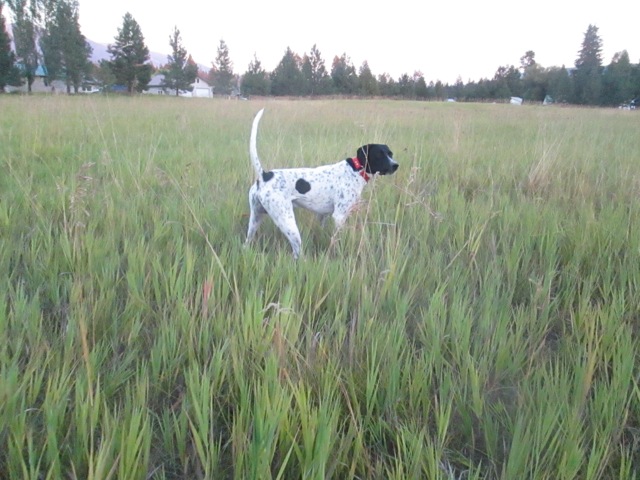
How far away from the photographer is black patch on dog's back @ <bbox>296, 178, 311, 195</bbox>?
283 centimetres

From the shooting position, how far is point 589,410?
3.56 feet

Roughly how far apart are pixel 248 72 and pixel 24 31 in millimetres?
33468

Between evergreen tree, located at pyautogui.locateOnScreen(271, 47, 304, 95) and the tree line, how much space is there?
0.15 metres

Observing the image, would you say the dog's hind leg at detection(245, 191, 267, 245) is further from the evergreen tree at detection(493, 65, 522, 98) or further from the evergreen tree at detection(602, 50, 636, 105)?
the evergreen tree at detection(493, 65, 522, 98)

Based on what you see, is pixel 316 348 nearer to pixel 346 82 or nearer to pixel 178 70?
pixel 178 70

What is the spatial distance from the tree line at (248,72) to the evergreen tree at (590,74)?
113 mm

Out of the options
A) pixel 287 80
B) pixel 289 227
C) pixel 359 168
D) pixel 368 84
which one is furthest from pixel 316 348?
pixel 287 80

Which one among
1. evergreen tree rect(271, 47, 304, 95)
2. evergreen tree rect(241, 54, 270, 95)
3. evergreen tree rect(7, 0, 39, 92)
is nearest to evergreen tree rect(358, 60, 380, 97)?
evergreen tree rect(271, 47, 304, 95)

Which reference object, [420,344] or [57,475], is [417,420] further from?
[57,475]

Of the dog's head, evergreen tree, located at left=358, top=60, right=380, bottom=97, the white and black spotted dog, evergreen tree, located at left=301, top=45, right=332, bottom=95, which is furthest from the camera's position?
evergreen tree, located at left=301, top=45, right=332, bottom=95

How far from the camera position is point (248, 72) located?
220ft

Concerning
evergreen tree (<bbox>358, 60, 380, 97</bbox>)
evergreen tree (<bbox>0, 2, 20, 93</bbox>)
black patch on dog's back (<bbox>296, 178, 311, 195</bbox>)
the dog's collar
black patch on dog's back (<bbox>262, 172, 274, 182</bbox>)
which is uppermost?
evergreen tree (<bbox>358, 60, 380, 97</bbox>)

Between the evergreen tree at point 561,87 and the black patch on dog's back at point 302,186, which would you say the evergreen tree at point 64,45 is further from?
the evergreen tree at point 561,87

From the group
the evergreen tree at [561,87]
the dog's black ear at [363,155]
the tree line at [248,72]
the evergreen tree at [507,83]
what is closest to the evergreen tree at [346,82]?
the tree line at [248,72]
